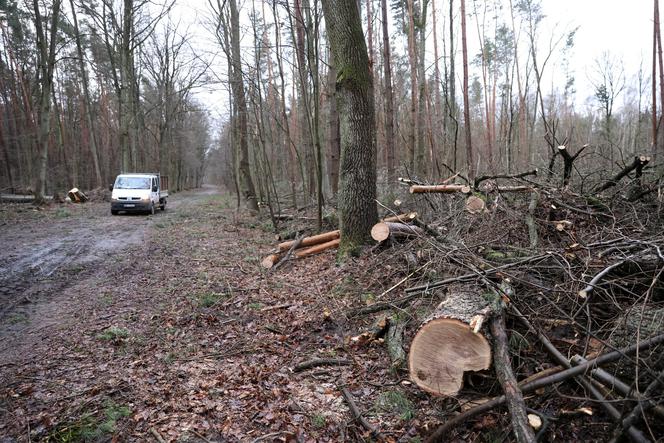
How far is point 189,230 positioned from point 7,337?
8.30 m

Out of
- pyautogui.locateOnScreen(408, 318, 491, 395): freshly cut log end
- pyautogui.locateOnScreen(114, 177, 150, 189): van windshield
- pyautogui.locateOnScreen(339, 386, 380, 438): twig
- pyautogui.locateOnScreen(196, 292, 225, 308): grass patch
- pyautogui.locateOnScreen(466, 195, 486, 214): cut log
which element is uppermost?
pyautogui.locateOnScreen(114, 177, 150, 189): van windshield

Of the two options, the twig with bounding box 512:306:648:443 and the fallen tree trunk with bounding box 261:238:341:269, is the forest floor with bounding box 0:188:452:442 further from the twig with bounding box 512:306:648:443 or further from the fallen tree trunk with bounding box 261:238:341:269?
the twig with bounding box 512:306:648:443

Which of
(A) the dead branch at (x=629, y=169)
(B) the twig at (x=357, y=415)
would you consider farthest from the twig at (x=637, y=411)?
(A) the dead branch at (x=629, y=169)

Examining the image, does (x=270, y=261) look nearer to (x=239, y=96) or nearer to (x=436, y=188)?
(x=436, y=188)

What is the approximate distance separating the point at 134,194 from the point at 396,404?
53.1 feet

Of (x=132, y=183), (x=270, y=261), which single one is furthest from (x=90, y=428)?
(x=132, y=183)

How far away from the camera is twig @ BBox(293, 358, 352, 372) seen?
422 centimetres

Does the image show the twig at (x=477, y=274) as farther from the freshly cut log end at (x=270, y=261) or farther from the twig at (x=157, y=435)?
the freshly cut log end at (x=270, y=261)

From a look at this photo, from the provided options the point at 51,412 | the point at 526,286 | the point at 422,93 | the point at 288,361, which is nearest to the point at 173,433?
the point at 51,412

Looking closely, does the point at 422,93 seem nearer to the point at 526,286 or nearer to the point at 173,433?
the point at 526,286

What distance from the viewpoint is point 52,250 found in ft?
29.2

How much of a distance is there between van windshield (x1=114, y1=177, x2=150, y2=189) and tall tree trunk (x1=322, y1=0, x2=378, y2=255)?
13.1 m

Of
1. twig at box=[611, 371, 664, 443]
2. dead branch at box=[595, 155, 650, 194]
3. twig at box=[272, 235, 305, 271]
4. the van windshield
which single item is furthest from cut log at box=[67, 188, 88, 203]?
twig at box=[611, 371, 664, 443]

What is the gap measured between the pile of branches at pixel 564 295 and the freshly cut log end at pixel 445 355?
12 cm
